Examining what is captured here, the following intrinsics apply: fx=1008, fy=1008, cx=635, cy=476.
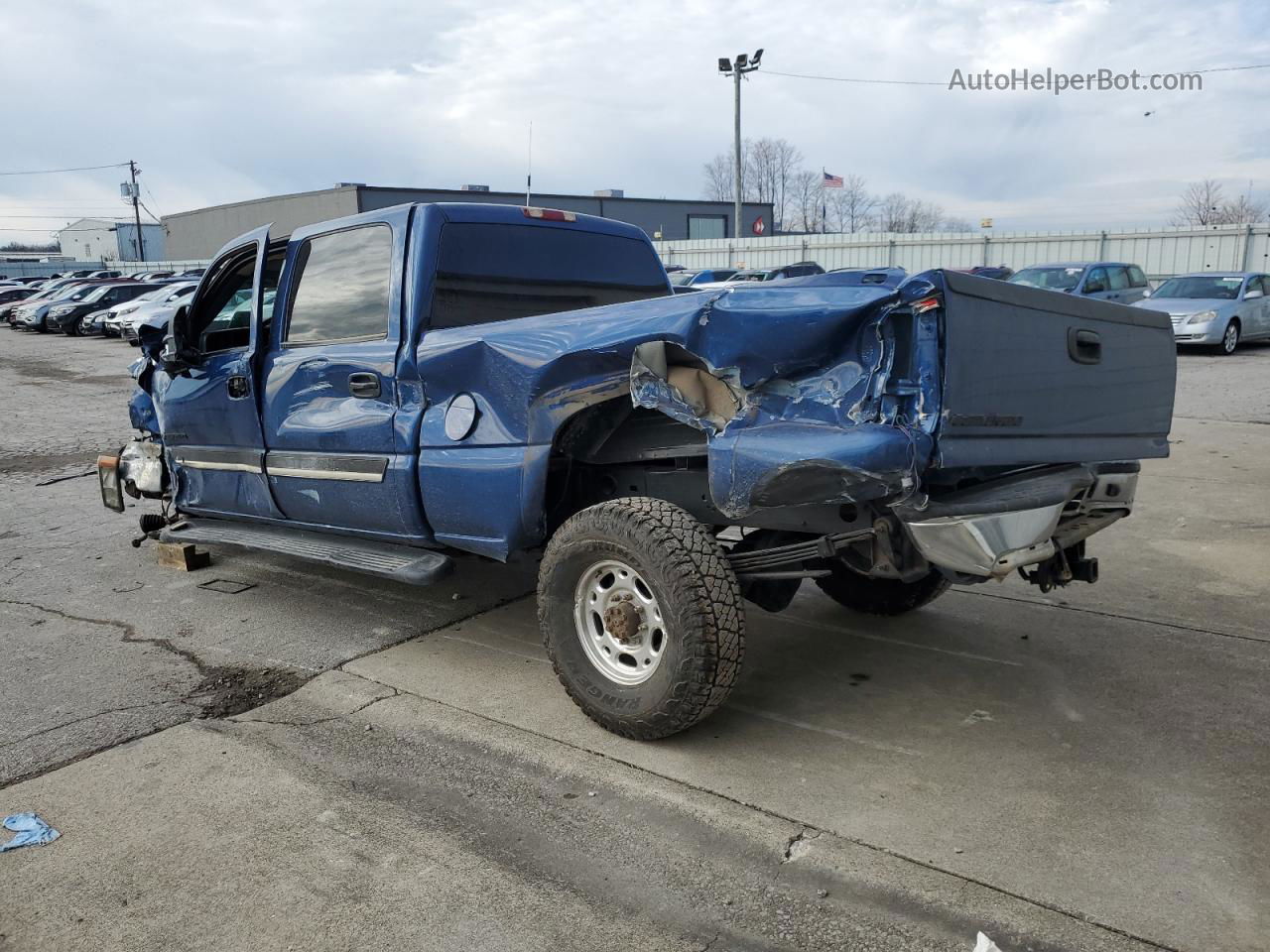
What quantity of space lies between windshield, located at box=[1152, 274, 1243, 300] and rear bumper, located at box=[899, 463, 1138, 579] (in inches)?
697

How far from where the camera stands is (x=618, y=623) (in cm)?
381

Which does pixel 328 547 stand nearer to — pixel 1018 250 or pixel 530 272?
pixel 530 272

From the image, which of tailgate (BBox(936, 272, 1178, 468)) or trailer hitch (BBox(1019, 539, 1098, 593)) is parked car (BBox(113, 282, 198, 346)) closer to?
trailer hitch (BBox(1019, 539, 1098, 593))

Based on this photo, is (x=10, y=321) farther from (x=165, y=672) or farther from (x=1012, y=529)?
(x=1012, y=529)

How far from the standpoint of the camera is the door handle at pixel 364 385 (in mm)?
4613

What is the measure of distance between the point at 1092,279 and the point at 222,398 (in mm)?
18269

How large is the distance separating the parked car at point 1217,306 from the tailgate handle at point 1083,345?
15572mm

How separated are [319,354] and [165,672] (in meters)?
1.65

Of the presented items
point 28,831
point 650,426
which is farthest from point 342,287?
point 28,831

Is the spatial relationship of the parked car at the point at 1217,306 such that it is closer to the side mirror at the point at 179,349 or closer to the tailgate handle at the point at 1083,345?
the tailgate handle at the point at 1083,345

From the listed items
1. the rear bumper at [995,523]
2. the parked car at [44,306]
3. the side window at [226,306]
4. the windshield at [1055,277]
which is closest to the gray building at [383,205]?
the parked car at [44,306]

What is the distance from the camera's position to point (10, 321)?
110 ft

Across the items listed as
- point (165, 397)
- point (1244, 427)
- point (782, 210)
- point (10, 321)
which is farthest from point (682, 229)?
point (165, 397)

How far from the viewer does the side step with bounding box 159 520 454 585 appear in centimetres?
452
